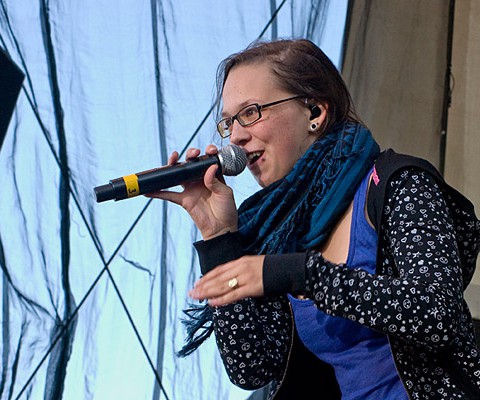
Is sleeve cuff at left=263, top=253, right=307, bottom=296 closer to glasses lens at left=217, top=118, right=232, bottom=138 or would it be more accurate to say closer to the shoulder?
the shoulder

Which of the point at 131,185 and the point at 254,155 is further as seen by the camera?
the point at 254,155

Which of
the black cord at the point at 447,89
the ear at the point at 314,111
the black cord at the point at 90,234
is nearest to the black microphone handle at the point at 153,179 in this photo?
the ear at the point at 314,111

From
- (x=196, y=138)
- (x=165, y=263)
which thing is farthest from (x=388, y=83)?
(x=165, y=263)

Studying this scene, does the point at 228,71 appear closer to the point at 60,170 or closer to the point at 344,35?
the point at 60,170

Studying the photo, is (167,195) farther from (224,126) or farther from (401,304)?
(401,304)

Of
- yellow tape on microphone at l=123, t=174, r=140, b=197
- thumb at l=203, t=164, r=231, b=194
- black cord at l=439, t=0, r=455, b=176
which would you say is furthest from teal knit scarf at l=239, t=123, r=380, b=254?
black cord at l=439, t=0, r=455, b=176

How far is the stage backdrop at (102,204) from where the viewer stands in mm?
2201

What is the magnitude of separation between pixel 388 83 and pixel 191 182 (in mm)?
1400

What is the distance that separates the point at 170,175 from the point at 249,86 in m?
0.24

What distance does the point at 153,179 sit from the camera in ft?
4.68

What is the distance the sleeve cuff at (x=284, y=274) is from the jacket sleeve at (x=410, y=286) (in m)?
0.01

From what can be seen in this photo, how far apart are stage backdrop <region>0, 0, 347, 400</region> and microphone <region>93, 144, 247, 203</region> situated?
84 centimetres

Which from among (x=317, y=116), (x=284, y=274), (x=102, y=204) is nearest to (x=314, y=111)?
(x=317, y=116)

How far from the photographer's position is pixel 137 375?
91.1 inches
